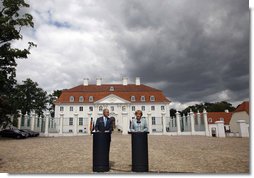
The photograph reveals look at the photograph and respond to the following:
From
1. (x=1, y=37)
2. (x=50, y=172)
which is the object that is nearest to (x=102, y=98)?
(x=1, y=37)

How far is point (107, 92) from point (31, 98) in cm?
1184

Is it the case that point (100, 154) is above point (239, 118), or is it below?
below

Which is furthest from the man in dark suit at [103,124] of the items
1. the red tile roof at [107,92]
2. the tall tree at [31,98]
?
the red tile roof at [107,92]

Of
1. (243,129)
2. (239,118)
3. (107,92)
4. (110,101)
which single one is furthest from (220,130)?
(107,92)

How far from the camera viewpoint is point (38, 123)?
61.7 feet

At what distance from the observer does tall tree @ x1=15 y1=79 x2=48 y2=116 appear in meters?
35.9

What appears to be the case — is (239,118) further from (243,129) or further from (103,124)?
(103,124)

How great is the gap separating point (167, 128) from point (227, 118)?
885 inches

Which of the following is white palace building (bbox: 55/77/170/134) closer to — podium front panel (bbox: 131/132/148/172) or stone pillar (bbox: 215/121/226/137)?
Answer: stone pillar (bbox: 215/121/226/137)

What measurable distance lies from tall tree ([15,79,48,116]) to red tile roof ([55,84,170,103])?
131 inches

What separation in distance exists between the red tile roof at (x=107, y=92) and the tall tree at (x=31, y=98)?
3.34 metres

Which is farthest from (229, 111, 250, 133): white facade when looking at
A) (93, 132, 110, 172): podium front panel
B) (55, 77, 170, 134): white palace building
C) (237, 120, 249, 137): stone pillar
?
(55, 77, 170, 134): white palace building

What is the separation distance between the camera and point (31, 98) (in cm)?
3769

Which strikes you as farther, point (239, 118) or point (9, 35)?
point (239, 118)
